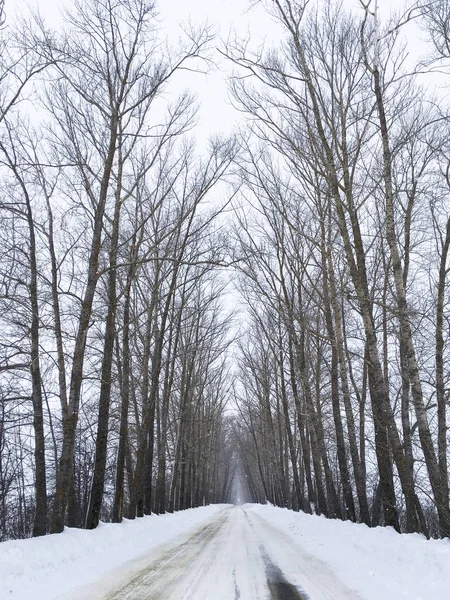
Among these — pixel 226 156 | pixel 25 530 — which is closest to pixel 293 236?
pixel 226 156

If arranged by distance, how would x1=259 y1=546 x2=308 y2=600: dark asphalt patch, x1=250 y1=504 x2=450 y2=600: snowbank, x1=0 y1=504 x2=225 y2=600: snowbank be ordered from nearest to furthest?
x1=259 y1=546 x2=308 y2=600: dark asphalt patch, x1=250 y1=504 x2=450 y2=600: snowbank, x1=0 y1=504 x2=225 y2=600: snowbank

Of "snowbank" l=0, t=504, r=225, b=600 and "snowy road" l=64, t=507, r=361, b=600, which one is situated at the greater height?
"snowbank" l=0, t=504, r=225, b=600

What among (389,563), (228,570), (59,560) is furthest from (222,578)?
(59,560)

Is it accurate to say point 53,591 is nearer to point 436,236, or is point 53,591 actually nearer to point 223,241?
point 223,241

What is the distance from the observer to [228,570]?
692cm

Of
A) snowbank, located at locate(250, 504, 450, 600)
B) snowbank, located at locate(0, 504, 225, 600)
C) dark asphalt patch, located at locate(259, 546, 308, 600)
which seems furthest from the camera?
snowbank, located at locate(0, 504, 225, 600)

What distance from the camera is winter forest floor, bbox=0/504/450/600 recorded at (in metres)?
5.31

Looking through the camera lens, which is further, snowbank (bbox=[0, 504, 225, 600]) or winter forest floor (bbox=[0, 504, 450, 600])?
snowbank (bbox=[0, 504, 225, 600])

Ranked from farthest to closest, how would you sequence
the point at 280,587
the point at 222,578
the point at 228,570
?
the point at 228,570 → the point at 222,578 → the point at 280,587

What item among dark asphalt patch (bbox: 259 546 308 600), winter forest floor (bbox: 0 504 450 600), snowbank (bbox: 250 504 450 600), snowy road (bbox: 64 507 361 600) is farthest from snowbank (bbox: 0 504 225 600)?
snowbank (bbox: 250 504 450 600)

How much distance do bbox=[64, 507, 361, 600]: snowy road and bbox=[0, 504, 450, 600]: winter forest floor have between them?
1 centimetres

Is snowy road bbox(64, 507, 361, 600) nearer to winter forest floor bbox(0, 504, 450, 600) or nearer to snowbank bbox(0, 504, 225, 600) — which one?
winter forest floor bbox(0, 504, 450, 600)

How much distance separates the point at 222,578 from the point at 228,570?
74 centimetres

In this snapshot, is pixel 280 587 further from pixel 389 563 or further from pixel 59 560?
pixel 59 560
